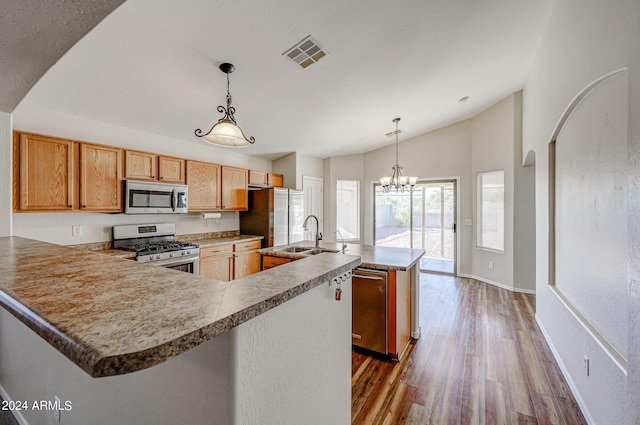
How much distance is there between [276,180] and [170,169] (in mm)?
2124

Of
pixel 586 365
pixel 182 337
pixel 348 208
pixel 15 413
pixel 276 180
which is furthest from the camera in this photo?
pixel 348 208

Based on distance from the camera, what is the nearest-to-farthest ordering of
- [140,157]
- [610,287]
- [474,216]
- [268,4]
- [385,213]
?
[610,287] < [268,4] < [140,157] < [474,216] < [385,213]

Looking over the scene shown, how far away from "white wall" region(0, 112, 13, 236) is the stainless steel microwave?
3.65ft

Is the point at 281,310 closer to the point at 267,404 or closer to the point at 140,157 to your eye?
the point at 267,404

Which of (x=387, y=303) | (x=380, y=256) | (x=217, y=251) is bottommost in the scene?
(x=387, y=303)

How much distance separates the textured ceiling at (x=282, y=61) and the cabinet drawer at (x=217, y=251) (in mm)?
1721

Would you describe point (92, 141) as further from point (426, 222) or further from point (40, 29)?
point (426, 222)

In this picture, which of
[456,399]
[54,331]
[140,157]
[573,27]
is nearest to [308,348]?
[54,331]

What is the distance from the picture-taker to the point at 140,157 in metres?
3.36

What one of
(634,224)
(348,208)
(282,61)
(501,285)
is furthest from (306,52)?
(501,285)

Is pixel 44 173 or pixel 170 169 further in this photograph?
pixel 170 169

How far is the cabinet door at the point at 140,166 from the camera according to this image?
3240mm

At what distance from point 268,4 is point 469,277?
556 centimetres

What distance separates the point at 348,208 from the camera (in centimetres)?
649
